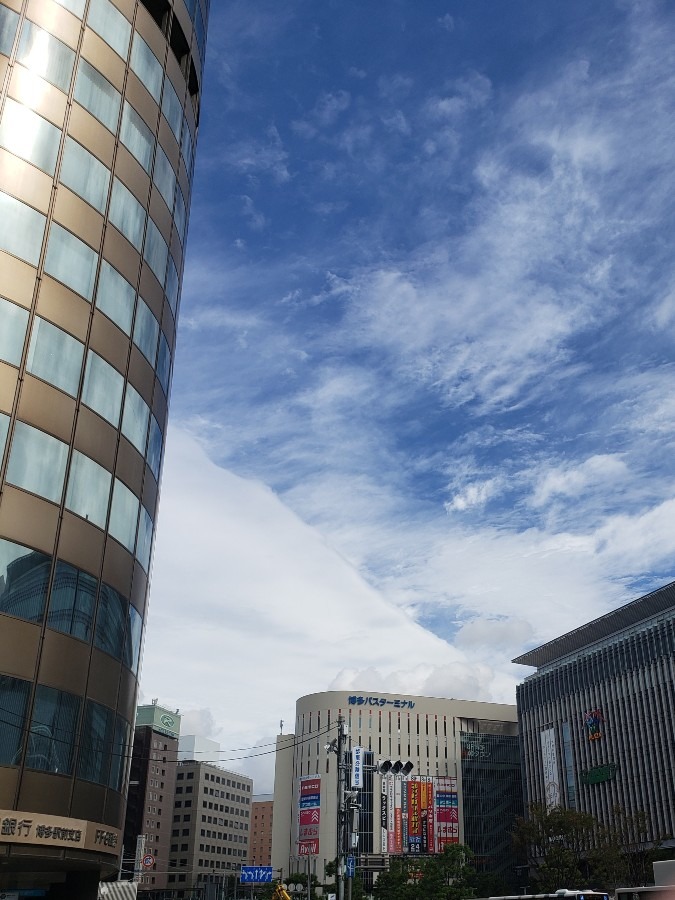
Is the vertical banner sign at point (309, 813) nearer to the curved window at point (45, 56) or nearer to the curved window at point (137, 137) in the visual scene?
the curved window at point (137, 137)

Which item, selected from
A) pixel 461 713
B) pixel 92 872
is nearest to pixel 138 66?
pixel 92 872

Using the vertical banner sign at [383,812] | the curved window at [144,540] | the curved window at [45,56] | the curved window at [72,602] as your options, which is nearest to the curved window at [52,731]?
the curved window at [72,602]

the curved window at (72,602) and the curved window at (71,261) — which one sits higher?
the curved window at (71,261)

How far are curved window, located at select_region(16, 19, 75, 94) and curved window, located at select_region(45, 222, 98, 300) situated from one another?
4.96 meters

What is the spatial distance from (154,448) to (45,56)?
12.3 m

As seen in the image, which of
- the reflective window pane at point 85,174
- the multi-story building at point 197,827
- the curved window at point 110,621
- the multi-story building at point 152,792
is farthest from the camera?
the multi-story building at point 197,827

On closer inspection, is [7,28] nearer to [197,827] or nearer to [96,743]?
[96,743]

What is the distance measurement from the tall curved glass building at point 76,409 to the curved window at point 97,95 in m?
0.05

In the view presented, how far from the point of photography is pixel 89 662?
23375 millimetres

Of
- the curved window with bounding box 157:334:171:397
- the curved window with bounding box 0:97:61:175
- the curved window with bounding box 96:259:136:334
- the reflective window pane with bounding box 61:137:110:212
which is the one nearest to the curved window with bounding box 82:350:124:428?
the curved window with bounding box 96:259:136:334

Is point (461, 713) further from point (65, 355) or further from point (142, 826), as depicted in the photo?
point (65, 355)

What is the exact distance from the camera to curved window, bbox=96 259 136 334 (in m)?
26.4

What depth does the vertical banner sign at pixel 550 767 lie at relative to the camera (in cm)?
11406

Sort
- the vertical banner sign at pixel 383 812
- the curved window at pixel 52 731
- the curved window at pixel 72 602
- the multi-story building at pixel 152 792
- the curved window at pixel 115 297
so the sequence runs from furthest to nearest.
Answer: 1. the multi-story building at pixel 152 792
2. the vertical banner sign at pixel 383 812
3. the curved window at pixel 115 297
4. the curved window at pixel 72 602
5. the curved window at pixel 52 731
